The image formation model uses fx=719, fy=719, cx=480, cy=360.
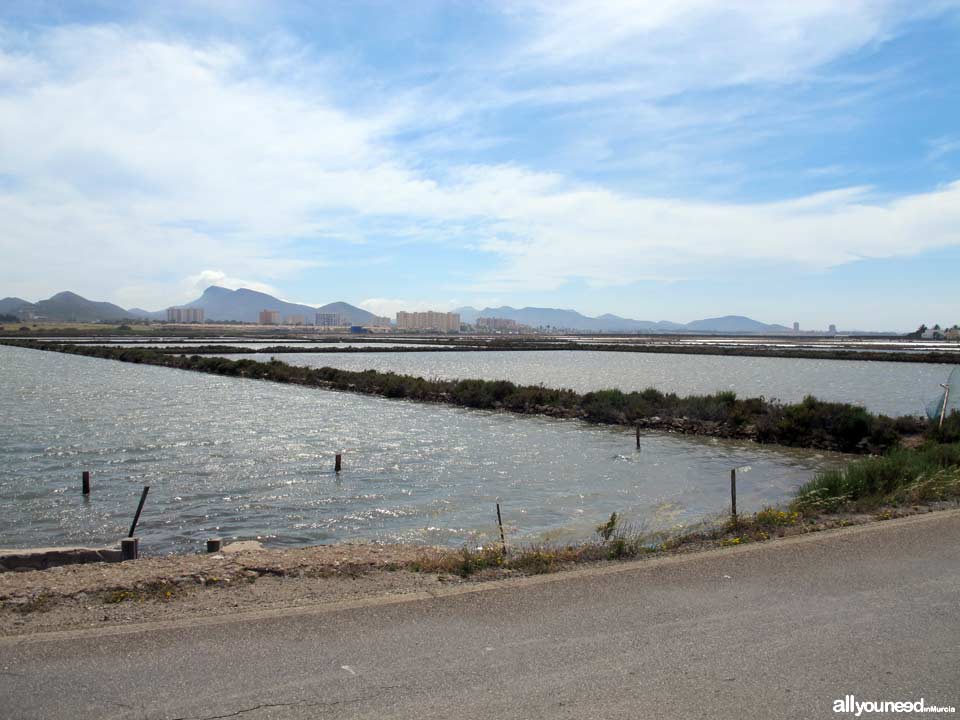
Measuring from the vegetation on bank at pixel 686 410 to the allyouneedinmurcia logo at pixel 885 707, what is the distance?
64.2 ft

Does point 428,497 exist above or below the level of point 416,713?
below

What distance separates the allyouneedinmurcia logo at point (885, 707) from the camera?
407 cm

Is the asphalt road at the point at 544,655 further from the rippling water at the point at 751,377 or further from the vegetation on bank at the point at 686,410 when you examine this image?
the rippling water at the point at 751,377

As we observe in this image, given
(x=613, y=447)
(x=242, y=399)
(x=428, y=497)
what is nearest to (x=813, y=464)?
(x=613, y=447)

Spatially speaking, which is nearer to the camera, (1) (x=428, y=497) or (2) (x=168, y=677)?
(2) (x=168, y=677)

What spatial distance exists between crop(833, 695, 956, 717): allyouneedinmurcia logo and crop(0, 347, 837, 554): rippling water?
23.6ft

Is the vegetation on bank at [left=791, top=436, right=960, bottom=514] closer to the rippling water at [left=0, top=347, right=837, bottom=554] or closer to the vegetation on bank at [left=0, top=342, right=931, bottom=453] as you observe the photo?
the rippling water at [left=0, top=347, right=837, bottom=554]

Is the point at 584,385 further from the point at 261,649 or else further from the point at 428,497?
the point at 261,649

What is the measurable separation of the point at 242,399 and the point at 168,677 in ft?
107

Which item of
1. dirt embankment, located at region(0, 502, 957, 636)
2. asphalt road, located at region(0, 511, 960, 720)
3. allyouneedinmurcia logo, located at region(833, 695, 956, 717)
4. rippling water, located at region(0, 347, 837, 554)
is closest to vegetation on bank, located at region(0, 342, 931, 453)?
rippling water, located at region(0, 347, 837, 554)

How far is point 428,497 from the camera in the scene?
48.6ft

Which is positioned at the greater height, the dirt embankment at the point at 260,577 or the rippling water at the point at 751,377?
the dirt embankment at the point at 260,577

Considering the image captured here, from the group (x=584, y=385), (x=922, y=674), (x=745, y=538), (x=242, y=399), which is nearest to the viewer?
(x=922, y=674)

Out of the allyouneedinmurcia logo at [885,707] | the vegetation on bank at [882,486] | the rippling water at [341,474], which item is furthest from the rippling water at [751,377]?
the allyouneedinmurcia logo at [885,707]
